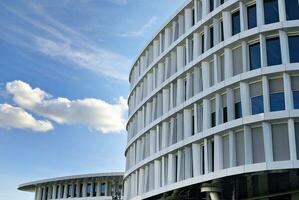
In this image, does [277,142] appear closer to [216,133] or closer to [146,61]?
[216,133]

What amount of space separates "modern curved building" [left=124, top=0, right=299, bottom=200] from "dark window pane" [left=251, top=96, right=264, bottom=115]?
5cm

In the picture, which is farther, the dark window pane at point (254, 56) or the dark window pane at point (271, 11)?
the dark window pane at point (271, 11)

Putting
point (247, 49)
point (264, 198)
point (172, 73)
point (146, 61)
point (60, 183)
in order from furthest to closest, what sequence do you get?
point (60, 183) → point (146, 61) → point (172, 73) → point (264, 198) → point (247, 49)

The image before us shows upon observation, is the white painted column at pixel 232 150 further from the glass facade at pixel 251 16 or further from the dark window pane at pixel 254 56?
the glass facade at pixel 251 16

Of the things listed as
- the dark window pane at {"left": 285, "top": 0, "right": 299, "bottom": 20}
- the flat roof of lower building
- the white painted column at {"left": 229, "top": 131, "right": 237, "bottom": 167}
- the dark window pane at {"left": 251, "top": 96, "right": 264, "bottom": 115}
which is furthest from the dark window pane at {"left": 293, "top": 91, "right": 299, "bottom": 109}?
the flat roof of lower building

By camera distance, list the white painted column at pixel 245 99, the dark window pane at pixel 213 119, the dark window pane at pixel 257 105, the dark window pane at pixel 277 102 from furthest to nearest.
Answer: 1. the dark window pane at pixel 213 119
2. the white painted column at pixel 245 99
3. the dark window pane at pixel 257 105
4. the dark window pane at pixel 277 102

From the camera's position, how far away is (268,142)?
76.1 ft

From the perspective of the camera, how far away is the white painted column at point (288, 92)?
23188 millimetres

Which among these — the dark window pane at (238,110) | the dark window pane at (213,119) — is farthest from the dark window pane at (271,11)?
the dark window pane at (213,119)

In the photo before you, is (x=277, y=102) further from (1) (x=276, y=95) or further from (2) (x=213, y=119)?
(2) (x=213, y=119)

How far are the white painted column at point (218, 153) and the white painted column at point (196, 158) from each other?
1734 millimetres

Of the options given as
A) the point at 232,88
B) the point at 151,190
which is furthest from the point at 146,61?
the point at 232,88

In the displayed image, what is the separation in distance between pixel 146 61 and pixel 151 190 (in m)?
10.7

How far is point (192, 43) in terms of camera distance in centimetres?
3025
